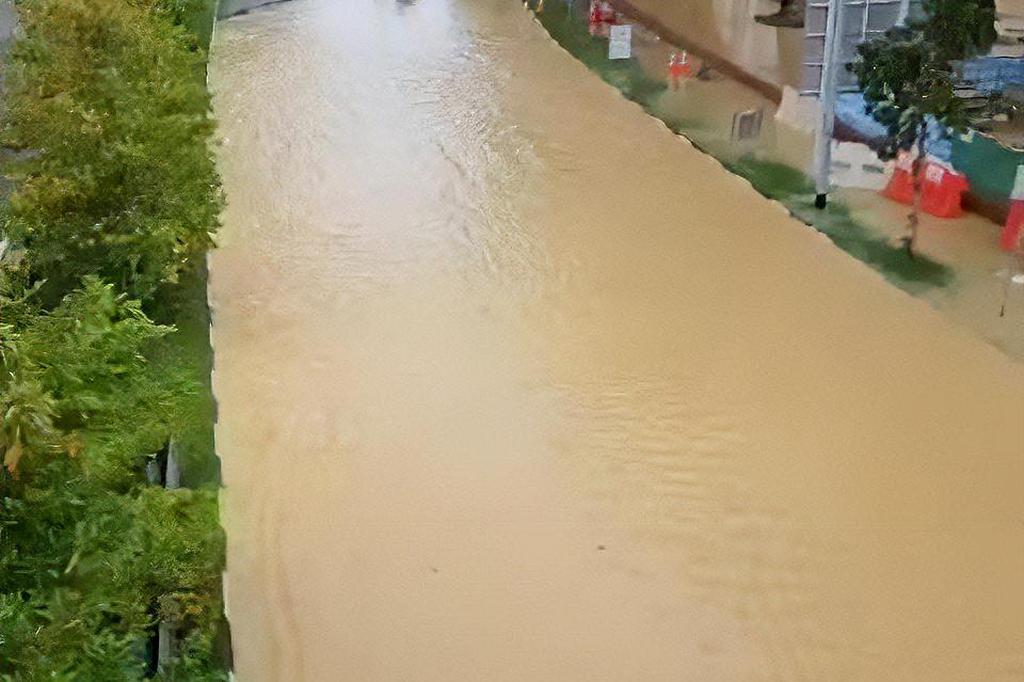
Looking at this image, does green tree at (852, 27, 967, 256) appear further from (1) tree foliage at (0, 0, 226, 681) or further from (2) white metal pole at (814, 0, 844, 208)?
(1) tree foliage at (0, 0, 226, 681)

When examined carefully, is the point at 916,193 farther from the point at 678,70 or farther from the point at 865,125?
the point at 678,70

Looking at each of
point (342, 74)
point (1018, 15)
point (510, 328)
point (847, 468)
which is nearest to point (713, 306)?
point (510, 328)

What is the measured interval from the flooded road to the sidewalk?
0.46 ft

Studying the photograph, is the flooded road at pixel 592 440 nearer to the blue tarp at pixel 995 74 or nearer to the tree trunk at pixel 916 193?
the tree trunk at pixel 916 193

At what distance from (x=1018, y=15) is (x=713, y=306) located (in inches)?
67.0

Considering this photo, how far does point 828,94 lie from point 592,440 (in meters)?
2.46

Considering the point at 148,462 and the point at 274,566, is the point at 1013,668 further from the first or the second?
the point at 148,462

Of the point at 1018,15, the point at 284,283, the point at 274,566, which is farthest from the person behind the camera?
the point at 284,283

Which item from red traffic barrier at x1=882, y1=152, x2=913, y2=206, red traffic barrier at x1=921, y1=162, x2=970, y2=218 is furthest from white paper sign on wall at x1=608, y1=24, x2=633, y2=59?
red traffic barrier at x1=921, y1=162, x2=970, y2=218

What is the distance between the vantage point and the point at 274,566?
3.18 meters

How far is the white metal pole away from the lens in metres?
5.18

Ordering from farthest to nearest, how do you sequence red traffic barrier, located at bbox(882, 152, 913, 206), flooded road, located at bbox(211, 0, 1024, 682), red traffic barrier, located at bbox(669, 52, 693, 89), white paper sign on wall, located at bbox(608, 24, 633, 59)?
white paper sign on wall, located at bbox(608, 24, 633, 59) → red traffic barrier, located at bbox(669, 52, 693, 89) → red traffic barrier, located at bbox(882, 152, 913, 206) → flooded road, located at bbox(211, 0, 1024, 682)

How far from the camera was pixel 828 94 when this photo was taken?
5.22 metres

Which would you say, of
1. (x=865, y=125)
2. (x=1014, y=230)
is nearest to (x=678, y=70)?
(x=865, y=125)
